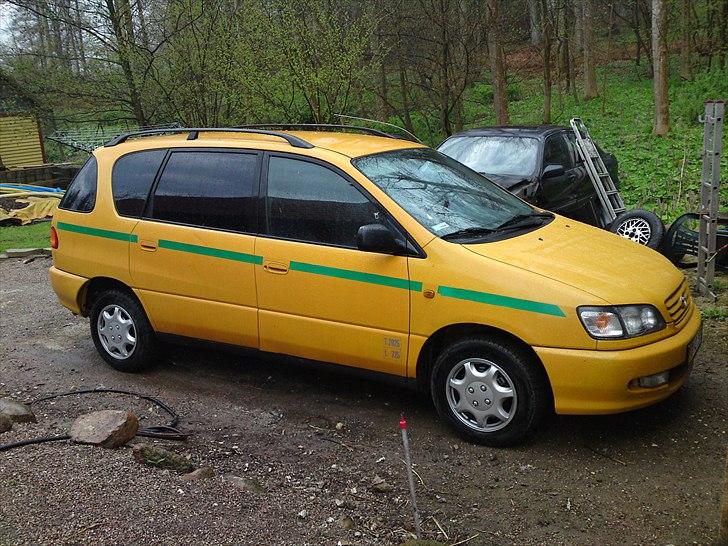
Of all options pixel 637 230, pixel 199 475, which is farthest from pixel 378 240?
pixel 637 230

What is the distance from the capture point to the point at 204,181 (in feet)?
17.5

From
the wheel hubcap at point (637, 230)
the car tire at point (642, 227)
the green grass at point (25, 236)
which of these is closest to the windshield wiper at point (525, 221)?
the car tire at point (642, 227)

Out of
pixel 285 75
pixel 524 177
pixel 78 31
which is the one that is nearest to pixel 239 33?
pixel 285 75

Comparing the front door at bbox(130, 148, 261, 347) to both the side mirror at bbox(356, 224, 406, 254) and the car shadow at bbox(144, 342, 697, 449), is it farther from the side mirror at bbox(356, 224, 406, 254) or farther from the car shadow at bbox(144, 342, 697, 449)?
the side mirror at bbox(356, 224, 406, 254)

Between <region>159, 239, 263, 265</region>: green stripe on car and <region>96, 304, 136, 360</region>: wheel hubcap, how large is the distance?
0.80m

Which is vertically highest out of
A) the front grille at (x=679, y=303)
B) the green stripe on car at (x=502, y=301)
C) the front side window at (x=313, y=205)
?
the front side window at (x=313, y=205)

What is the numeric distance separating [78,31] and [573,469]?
1546 cm

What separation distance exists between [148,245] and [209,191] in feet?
2.14

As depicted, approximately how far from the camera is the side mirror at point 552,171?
8.80 m

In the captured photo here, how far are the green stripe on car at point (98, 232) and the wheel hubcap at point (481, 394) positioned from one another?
2733mm

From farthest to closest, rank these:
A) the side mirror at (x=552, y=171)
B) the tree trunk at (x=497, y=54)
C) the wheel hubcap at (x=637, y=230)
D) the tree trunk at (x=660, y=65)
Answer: the tree trunk at (x=660, y=65) < the tree trunk at (x=497, y=54) < the side mirror at (x=552, y=171) < the wheel hubcap at (x=637, y=230)

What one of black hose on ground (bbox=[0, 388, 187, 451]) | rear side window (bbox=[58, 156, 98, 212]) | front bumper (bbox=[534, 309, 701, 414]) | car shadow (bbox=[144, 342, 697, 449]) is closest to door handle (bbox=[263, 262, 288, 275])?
car shadow (bbox=[144, 342, 697, 449])

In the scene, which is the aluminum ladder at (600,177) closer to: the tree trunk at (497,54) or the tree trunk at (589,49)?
the tree trunk at (497,54)

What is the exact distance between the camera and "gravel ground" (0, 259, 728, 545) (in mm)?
3414
